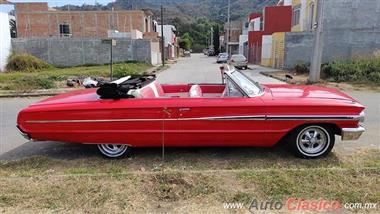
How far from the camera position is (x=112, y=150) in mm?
4914

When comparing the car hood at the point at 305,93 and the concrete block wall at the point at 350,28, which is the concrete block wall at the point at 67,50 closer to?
the concrete block wall at the point at 350,28

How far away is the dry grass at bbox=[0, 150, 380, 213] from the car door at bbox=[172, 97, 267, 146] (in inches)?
14.1

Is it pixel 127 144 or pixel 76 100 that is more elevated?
pixel 76 100

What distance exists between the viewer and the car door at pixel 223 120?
15.0 ft

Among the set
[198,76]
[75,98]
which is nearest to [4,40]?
[198,76]

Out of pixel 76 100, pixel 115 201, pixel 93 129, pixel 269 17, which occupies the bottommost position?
pixel 115 201

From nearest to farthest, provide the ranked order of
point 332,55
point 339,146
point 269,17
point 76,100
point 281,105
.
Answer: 1. point 281,105
2. point 76,100
3. point 339,146
4. point 332,55
5. point 269,17

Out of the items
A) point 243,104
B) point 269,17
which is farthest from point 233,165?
point 269,17

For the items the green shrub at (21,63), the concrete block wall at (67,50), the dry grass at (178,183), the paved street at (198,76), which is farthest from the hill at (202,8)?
the dry grass at (178,183)

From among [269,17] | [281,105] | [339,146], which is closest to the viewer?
[281,105]

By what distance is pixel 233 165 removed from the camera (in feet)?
14.9

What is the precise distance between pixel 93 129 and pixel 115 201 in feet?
4.80

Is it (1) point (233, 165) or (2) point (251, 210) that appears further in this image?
(1) point (233, 165)

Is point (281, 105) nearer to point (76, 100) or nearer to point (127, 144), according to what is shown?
point (127, 144)
